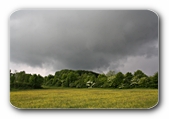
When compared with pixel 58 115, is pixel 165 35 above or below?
above

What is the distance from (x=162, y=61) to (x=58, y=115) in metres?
1.39

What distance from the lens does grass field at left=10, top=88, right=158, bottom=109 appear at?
11.4ft

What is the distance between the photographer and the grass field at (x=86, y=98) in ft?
11.4

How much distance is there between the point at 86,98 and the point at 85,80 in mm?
221

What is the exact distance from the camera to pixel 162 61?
348 centimetres

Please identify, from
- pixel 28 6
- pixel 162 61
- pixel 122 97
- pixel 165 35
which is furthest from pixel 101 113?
pixel 28 6

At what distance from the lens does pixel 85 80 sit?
3.60 m

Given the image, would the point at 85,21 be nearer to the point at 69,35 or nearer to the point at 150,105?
the point at 69,35

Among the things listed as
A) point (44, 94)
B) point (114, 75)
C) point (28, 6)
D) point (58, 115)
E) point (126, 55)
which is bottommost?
point (58, 115)

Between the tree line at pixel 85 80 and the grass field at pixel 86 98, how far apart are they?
0.06 metres

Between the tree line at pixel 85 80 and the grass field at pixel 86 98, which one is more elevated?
the tree line at pixel 85 80

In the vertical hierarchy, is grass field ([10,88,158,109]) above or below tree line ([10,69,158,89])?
below

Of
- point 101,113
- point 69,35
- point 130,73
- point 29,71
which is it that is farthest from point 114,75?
point 29,71

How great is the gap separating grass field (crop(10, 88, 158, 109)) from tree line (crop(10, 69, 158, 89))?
2.4 inches
